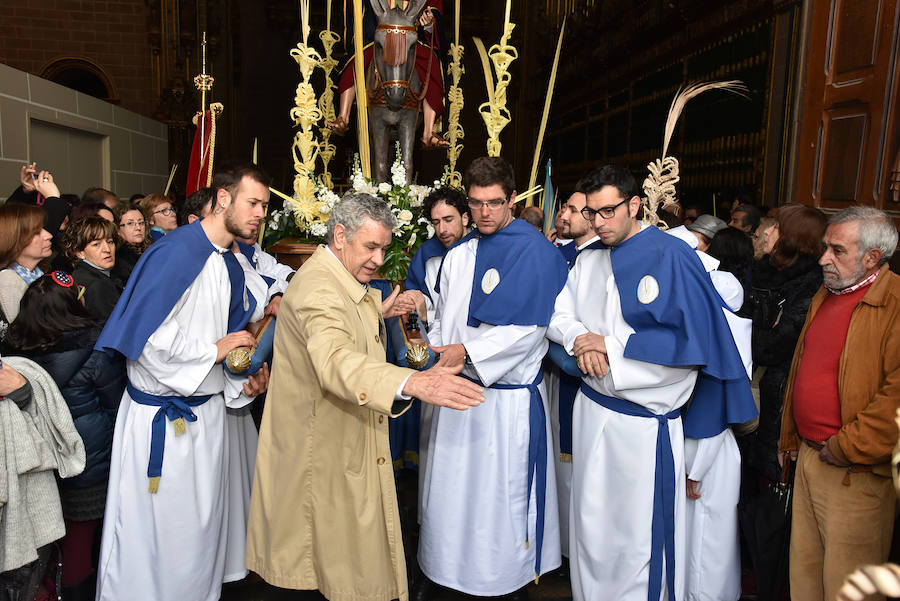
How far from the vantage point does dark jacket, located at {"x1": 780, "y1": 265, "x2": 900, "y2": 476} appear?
212cm

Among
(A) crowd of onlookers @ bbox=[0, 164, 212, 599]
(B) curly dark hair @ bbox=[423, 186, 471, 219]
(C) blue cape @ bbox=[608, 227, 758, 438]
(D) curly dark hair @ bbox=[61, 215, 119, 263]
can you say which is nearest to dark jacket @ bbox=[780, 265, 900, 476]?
(C) blue cape @ bbox=[608, 227, 758, 438]

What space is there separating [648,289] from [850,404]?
0.78 meters

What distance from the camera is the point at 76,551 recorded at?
2.71m

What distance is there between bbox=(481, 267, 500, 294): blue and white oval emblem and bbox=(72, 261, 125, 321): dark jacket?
5.43 feet

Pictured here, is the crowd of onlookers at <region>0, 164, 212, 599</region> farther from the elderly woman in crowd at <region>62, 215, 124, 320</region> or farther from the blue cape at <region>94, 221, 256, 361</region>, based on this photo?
the blue cape at <region>94, 221, 256, 361</region>

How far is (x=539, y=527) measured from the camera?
2855 millimetres

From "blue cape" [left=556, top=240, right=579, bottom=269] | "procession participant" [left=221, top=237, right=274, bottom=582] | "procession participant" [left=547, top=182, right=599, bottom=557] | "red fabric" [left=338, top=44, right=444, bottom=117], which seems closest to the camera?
"procession participant" [left=221, top=237, right=274, bottom=582]

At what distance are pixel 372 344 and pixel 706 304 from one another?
1283 millimetres

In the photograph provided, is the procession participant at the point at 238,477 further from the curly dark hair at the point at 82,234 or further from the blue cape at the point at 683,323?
the blue cape at the point at 683,323

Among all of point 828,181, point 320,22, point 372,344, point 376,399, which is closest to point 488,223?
point 372,344

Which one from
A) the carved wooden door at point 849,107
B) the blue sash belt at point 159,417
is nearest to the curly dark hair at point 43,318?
the blue sash belt at point 159,417

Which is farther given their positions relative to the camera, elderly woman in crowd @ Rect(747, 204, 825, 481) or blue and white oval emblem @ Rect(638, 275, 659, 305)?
elderly woman in crowd @ Rect(747, 204, 825, 481)

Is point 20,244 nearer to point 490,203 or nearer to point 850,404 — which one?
point 490,203

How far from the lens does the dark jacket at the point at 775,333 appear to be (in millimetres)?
2875
